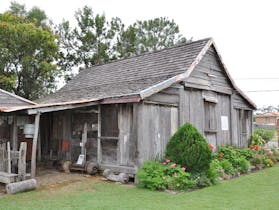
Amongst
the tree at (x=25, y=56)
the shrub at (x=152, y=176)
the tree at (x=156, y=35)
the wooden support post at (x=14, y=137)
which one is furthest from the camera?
the tree at (x=156, y=35)

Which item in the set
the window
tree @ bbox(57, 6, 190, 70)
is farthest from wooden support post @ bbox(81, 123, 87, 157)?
tree @ bbox(57, 6, 190, 70)

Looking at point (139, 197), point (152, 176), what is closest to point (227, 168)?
point (152, 176)

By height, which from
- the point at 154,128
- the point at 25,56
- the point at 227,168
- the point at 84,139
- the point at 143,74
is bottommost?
the point at 227,168

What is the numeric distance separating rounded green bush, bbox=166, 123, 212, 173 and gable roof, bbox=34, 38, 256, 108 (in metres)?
1.67

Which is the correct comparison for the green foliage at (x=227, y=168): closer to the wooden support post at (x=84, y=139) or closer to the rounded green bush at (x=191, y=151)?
the rounded green bush at (x=191, y=151)

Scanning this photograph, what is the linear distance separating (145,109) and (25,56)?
42.4ft

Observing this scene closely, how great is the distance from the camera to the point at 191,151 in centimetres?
813

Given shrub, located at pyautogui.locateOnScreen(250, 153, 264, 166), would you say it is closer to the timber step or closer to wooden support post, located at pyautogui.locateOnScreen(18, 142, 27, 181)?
wooden support post, located at pyautogui.locateOnScreen(18, 142, 27, 181)

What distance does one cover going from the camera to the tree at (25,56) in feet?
58.8

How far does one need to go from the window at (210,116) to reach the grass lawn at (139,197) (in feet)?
11.8

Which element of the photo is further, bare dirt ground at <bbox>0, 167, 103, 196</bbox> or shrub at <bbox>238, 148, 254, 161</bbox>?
shrub at <bbox>238, 148, 254, 161</bbox>

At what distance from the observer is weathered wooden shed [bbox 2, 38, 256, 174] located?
883 cm

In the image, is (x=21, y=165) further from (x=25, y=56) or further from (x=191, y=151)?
(x=25, y=56)

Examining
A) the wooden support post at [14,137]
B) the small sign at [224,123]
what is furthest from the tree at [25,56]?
the small sign at [224,123]
